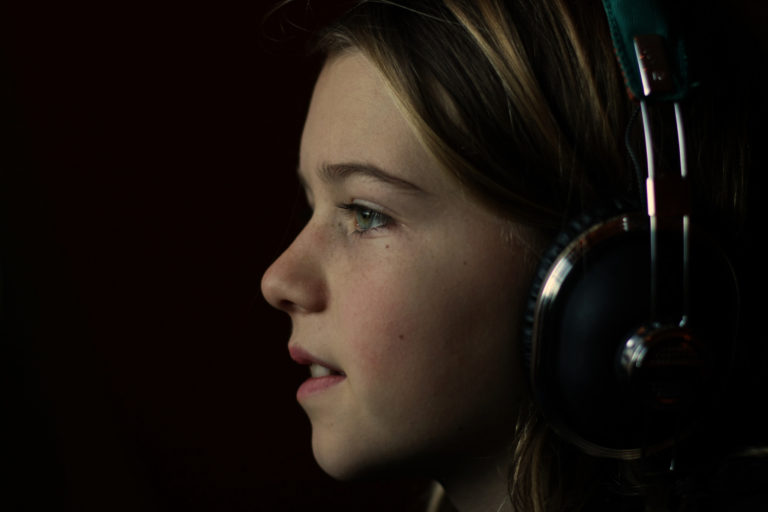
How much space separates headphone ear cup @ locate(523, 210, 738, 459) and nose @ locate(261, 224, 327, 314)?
9.1 inches

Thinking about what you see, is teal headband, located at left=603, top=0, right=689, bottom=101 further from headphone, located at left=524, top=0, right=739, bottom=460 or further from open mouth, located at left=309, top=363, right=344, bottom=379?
open mouth, located at left=309, top=363, right=344, bottom=379

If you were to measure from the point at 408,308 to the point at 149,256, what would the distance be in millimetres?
698

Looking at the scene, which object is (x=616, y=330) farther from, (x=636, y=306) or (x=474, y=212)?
(x=474, y=212)

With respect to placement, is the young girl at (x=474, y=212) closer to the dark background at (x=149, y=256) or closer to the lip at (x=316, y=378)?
the lip at (x=316, y=378)

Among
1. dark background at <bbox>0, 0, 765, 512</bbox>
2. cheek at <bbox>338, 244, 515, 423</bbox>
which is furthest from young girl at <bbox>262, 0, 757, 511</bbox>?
dark background at <bbox>0, 0, 765, 512</bbox>

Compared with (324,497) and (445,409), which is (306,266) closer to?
(445,409)

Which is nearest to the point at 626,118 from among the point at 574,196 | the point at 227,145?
the point at 574,196

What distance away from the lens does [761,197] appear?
2.64 ft

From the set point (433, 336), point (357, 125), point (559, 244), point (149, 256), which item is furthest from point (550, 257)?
point (149, 256)

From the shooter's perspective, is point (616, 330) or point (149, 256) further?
point (149, 256)

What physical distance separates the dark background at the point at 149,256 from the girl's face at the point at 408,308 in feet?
1.88

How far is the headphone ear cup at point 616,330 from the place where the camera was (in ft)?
2.15

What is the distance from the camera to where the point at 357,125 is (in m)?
0.80

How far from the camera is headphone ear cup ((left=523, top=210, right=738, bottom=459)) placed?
0.65 metres
